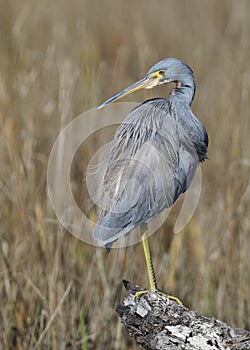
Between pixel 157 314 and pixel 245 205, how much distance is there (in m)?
1.23

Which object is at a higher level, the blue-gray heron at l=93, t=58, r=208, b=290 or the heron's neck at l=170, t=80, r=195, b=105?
the heron's neck at l=170, t=80, r=195, b=105

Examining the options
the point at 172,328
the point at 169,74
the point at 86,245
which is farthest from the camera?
the point at 86,245

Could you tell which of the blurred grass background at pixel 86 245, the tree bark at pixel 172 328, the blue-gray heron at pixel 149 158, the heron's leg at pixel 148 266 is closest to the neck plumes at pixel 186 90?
the blue-gray heron at pixel 149 158

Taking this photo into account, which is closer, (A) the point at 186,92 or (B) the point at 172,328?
(B) the point at 172,328

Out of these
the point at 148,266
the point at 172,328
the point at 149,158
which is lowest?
the point at 172,328

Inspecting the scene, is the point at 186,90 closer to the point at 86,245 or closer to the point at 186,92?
the point at 186,92

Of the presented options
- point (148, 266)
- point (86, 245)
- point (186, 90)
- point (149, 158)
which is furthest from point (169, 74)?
point (86, 245)

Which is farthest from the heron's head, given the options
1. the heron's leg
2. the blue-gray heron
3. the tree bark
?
the tree bark

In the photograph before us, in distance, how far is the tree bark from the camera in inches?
52.0

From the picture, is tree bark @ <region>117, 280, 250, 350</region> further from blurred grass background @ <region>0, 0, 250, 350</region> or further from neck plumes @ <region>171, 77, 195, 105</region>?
blurred grass background @ <region>0, 0, 250, 350</region>

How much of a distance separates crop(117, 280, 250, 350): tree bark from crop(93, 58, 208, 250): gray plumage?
6.4 inches

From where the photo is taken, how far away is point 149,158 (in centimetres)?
142

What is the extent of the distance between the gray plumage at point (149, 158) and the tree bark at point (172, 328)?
16cm

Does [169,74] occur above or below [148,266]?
above
